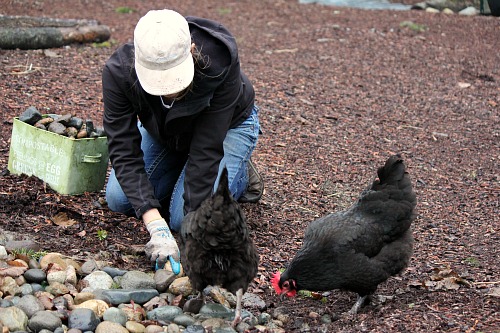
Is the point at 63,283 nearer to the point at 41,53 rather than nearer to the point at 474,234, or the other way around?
the point at 474,234

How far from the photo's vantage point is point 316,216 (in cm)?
599

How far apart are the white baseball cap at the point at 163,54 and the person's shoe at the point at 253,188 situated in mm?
1869

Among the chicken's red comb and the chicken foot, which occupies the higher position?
the chicken's red comb

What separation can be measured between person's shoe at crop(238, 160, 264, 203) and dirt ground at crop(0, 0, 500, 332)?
0.10 metres

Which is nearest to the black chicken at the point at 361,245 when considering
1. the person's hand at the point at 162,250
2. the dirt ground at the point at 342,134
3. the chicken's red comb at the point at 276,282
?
the chicken's red comb at the point at 276,282

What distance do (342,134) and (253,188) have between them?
2221 mm

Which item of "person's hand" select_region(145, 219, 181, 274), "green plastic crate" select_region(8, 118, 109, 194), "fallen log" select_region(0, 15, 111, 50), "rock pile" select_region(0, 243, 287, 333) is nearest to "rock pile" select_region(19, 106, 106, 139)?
"green plastic crate" select_region(8, 118, 109, 194)

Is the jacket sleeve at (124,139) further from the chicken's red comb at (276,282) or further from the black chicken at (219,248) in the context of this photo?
the chicken's red comb at (276,282)

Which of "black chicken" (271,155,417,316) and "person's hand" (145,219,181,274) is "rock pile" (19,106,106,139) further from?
"black chicken" (271,155,417,316)

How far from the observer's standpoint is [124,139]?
4.91m

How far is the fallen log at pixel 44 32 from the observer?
9.21 m

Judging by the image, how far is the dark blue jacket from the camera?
4691mm

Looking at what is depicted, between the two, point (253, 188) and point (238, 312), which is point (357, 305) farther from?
point (253, 188)

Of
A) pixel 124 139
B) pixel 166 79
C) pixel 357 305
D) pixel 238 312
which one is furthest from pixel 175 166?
pixel 357 305
